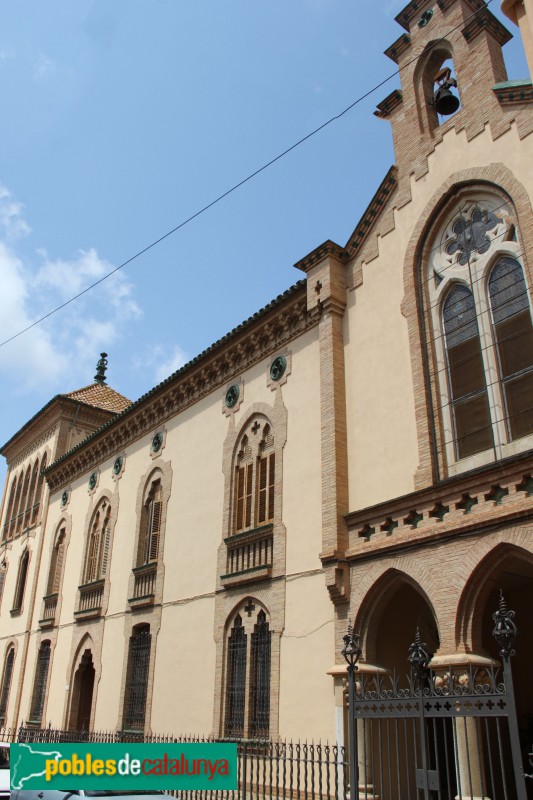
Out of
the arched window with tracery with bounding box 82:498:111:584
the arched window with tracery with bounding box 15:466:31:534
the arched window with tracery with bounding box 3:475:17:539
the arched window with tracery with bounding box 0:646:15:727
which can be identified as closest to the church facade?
the arched window with tracery with bounding box 82:498:111:584

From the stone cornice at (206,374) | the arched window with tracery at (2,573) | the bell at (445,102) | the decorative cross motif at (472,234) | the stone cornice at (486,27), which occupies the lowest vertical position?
the arched window with tracery at (2,573)

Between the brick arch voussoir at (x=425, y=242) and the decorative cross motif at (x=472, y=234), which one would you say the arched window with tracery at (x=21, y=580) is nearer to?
the brick arch voussoir at (x=425, y=242)

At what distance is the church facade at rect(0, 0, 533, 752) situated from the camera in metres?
9.67

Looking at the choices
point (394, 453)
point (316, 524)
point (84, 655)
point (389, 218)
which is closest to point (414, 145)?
point (389, 218)

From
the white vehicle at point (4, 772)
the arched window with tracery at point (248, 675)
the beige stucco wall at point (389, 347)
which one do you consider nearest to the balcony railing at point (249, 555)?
the arched window with tracery at point (248, 675)

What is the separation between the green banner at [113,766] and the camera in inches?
313

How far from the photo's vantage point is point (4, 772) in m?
10.4

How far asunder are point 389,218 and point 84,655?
14127 millimetres

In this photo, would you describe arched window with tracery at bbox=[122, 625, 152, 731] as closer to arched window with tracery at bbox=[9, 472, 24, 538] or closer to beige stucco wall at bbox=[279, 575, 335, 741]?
beige stucco wall at bbox=[279, 575, 335, 741]

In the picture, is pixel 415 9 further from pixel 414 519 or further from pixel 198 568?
pixel 198 568

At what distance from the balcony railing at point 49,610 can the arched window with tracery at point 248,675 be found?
10.1 m

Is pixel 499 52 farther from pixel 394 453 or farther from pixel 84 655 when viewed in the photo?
pixel 84 655

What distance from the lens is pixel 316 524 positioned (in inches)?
474

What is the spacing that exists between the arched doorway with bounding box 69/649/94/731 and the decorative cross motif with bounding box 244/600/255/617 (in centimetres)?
773
